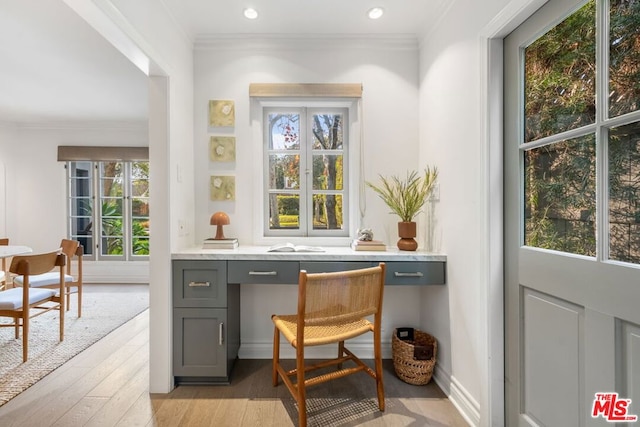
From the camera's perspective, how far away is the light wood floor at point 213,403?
1672 mm

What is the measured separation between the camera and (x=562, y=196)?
1.23 m

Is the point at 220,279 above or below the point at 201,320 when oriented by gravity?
above

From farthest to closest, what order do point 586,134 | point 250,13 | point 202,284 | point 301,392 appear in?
point 250,13 → point 202,284 → point 301,392 → point 586,134

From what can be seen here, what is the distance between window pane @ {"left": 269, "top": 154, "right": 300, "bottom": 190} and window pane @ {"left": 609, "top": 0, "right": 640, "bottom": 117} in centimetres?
193

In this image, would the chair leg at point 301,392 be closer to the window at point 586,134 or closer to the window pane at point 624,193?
the window at point 586,134

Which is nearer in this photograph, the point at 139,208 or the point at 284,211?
the point at 284,211

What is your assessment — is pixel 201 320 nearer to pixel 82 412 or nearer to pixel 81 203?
pixel 82 412

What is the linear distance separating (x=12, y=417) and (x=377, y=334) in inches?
83.5

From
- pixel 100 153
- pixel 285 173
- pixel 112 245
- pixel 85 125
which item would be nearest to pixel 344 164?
pixel 285 173

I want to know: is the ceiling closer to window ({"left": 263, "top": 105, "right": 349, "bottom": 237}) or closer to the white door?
window ({"left": 263, "top": 105, "right": 349, "bottom": 237})

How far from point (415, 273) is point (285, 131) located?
1.53 meters

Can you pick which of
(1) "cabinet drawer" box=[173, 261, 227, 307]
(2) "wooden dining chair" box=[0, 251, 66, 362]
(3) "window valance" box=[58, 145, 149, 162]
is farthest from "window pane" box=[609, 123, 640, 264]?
(3) "window valance" box=[58, 145, 149, 162]

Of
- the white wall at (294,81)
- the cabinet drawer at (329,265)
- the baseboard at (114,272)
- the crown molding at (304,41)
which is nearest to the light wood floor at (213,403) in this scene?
the white wall at (294,81)

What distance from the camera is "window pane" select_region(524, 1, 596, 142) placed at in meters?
1.10
